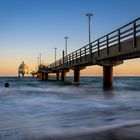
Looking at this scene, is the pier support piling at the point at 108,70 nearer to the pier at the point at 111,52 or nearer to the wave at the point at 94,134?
the pier at the point at 111,52

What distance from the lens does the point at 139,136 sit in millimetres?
6258

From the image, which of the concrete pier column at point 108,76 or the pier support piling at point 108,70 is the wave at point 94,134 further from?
the concrete pier column at point 108,76

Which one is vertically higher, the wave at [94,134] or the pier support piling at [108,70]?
the pier support piling at [108,70]

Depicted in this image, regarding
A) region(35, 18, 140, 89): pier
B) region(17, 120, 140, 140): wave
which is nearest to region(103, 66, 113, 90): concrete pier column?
region(35, 18, 140, 89): pier

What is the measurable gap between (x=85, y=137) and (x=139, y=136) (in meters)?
1.09

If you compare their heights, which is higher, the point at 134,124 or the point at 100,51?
the point at 100,51

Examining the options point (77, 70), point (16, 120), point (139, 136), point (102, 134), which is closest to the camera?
point (139, 136)

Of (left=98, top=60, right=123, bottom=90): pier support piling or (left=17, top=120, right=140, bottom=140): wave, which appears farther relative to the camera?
(left=98, top=60, right=123, bottom=90): pier support piling

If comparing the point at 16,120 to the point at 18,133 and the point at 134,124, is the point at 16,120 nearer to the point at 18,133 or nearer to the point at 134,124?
the point at 18,133

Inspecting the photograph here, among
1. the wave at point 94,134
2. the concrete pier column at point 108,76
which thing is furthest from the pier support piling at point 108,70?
the wave at point 94,134

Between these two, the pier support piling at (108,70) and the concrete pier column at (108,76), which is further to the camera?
the concrete pier column at (108,76)

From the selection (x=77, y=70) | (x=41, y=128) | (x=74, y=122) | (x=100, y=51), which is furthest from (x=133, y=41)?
(x=77, y=70)

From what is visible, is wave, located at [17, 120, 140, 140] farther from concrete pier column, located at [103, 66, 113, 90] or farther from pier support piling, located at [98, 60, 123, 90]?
concrete pier column, located at [103, 66, 113, 90]

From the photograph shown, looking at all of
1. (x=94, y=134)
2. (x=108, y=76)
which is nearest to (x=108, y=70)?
(x=108, y=76)
